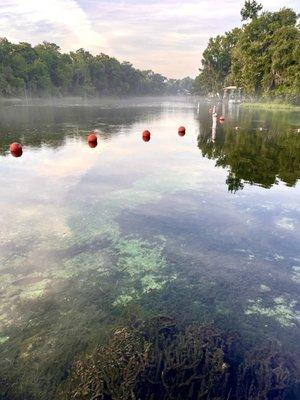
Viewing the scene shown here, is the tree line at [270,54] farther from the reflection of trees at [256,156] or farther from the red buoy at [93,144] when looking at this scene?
the red buoy at [93,144]

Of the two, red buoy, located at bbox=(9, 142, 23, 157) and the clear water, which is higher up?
red buoy, located at bbox=(9, 142, 23, 157)

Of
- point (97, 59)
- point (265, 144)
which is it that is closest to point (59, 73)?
point (97, 59)

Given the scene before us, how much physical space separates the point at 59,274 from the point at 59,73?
128 m

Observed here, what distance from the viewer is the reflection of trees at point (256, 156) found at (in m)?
15.1

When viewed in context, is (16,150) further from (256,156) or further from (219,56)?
(219,56)

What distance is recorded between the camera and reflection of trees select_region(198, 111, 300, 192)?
15.1 metres

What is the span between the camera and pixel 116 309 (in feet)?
19.8

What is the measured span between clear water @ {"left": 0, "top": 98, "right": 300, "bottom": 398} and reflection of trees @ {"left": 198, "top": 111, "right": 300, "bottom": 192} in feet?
Result: 0.61

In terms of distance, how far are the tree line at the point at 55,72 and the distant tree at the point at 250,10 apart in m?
65.9

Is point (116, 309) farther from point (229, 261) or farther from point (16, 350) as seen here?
point (229, 261)

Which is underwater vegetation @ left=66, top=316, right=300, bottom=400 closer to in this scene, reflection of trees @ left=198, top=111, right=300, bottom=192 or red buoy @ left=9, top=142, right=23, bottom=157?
reflection of trees @ left=198, top=111, right=300, bottom=192

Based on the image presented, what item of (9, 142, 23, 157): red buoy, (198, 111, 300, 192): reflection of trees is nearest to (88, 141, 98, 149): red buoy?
(9, 142, 23, 157): red buoy

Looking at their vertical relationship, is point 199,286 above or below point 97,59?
below

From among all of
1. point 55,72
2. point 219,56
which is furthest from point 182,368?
point 55,72
